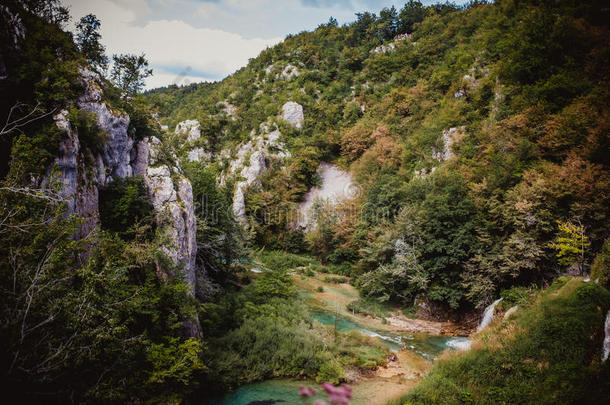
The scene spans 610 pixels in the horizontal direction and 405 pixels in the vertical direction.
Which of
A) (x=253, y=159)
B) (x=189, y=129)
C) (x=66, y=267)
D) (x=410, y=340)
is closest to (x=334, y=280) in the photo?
(x=410, y=340)

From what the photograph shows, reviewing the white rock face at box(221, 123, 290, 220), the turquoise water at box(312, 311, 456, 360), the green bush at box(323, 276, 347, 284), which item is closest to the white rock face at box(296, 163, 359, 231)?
the white rock face at box(221, 123, 290, 220)

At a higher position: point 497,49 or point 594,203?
A: point 497,49

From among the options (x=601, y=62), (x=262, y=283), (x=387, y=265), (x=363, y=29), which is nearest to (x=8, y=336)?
(x=262, y=283)

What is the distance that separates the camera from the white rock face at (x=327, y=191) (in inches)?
1549

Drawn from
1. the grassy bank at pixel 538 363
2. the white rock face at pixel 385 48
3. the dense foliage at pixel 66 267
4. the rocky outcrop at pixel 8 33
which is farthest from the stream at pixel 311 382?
the white rock face at pixel 385 48

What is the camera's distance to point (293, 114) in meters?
51.6

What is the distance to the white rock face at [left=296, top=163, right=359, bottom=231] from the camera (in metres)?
39.3

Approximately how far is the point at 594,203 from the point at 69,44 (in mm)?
27521

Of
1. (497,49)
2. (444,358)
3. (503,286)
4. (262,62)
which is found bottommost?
(444,358)

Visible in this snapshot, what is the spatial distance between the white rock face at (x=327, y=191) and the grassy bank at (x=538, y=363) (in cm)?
2651

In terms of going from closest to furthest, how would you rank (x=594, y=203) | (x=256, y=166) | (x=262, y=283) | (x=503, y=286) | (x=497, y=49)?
(x=594, y=203) < (x=503, y=286) < (x=262, y=283) < (x=497, y=49) < (x=256, y=166)

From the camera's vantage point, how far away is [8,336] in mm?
4930

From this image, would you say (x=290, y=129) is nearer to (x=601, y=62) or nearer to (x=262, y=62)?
(x=262, y=62)

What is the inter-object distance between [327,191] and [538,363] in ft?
115
